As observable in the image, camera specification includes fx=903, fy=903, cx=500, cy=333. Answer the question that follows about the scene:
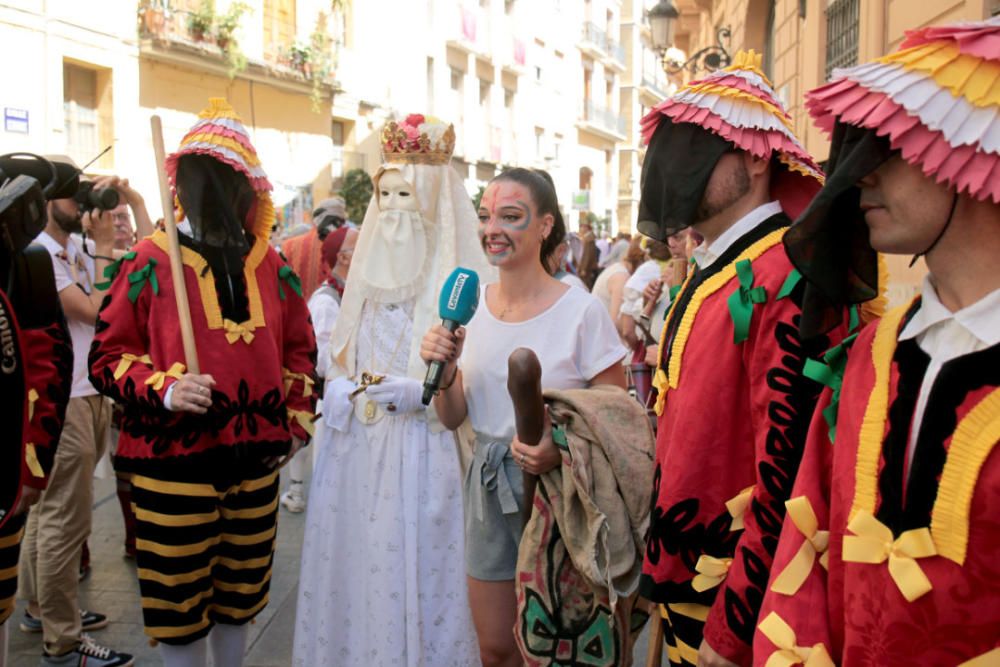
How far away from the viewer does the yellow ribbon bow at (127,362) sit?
127 inches

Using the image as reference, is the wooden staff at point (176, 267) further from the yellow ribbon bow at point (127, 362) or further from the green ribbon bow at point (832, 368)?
the green ribbon bow at point (832, 368)

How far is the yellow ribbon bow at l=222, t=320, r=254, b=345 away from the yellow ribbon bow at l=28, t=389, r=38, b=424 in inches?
26.2

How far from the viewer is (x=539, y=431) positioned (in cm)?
275

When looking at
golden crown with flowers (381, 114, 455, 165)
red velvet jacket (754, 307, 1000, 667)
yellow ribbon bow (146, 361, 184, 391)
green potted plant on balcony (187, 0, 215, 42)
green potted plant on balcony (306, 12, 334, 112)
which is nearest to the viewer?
red velvet jacket (754, 307, 1000, 667)

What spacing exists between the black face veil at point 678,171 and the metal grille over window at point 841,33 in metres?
6.01

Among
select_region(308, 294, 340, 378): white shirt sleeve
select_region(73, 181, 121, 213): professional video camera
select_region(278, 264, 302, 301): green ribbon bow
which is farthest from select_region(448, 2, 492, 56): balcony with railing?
select_region(278, 264, 302, 301): green ribbon bow

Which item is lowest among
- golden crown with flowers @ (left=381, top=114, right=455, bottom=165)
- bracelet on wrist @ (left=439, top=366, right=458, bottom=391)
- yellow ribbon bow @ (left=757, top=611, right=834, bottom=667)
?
yellow ribbon bow @ (left=757, top=611, right=834, bottom=667)

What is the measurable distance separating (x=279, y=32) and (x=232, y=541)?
1820 centimetres

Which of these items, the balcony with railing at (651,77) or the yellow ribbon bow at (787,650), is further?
the balcony with railing at (651,77)

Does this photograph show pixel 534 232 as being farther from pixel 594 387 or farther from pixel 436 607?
pixel 436 607

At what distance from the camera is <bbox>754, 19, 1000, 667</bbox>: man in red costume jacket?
1.45 metres

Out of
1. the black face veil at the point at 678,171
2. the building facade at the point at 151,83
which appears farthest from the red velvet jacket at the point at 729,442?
the building facade at the point at 151,83

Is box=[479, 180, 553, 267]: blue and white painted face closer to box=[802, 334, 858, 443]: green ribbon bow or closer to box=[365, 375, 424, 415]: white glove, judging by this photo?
box=[365, 375, 424, 415]: white glove

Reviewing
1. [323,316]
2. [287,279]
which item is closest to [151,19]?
[323,316]
